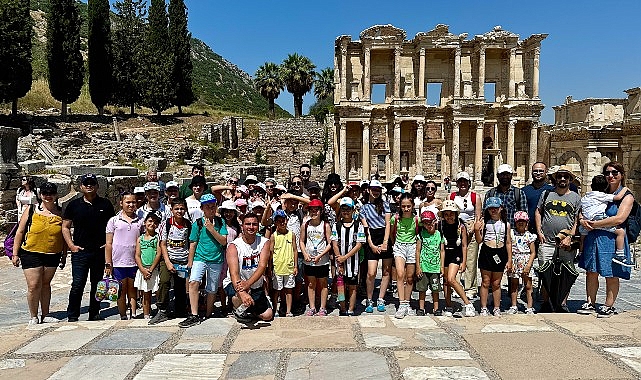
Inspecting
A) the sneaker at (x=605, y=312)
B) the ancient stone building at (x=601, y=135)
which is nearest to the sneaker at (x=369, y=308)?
the sneaker at (x=605, y=312)

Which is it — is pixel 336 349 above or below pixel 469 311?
above

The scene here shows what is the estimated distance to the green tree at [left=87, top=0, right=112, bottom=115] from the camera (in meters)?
36.5

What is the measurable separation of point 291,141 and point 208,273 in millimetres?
36462

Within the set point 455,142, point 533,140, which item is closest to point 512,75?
point 533,140

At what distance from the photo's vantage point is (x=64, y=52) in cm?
3459

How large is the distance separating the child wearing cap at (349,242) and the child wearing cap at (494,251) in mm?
1640

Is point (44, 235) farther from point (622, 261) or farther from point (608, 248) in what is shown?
point (622, 261)

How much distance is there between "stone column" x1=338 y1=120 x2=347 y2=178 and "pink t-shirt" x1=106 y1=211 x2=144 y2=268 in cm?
2562

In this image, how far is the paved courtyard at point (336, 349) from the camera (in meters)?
4.13

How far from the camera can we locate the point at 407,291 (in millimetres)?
6562

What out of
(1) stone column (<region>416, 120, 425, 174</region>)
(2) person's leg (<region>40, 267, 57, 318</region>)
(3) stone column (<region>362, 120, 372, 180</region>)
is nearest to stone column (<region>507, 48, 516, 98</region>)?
(1) stone column (<region>416, 120, 425, 174</region>)

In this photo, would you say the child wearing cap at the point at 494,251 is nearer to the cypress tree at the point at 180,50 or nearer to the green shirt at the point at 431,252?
the green shirt at the point at 431,252

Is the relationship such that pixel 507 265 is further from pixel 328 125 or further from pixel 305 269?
pixel 328 125

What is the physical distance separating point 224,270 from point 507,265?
3.80 metres
